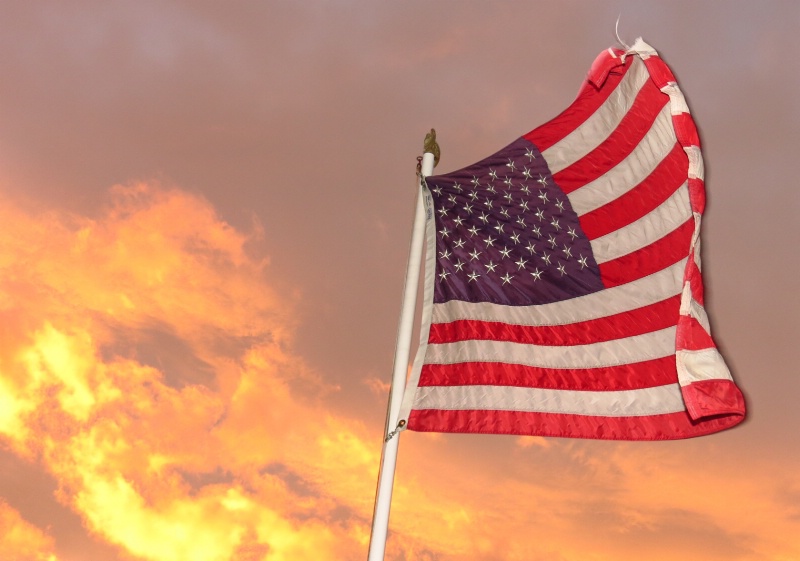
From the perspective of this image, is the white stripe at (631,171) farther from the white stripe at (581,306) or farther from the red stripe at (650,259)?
the white stripe at (581,306)

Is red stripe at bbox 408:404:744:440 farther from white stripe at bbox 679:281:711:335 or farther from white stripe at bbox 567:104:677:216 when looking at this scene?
white stripe at bbox 567:104:677:216

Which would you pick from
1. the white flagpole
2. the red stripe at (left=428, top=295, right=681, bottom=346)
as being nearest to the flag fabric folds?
the red stripe at (left=428, top=295, right=681, bottom=346)

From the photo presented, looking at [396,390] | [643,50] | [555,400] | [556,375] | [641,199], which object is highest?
[643,50]

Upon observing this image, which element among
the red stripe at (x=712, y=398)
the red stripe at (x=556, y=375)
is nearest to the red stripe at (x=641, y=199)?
the red stripe at (x=556, y=375)

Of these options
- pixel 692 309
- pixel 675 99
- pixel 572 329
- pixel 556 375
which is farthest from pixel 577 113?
pixel 556 375

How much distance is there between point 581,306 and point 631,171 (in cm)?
189

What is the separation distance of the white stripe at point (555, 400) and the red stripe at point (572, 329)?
0.60m

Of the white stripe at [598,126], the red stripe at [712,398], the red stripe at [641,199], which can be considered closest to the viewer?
the red stripe at [712,398]

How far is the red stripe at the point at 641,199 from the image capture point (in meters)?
9.55

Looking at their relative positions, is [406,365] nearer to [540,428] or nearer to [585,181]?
[540,428]

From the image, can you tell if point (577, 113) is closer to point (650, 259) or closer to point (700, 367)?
point (650, 259)

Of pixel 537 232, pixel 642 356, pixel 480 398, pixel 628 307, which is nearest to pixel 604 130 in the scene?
pixel 537 232

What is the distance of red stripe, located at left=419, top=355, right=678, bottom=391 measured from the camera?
8758 mm

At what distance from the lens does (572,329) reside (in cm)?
937
